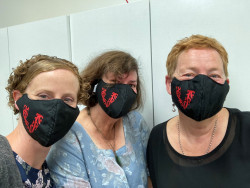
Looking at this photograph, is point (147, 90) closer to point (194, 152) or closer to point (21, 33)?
point (194, 152)

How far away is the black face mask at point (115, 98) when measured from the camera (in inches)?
41.2

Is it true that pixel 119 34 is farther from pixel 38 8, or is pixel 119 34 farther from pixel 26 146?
pixel 38 8

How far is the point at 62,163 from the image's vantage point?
0.94 m

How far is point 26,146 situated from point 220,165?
0.76 meters

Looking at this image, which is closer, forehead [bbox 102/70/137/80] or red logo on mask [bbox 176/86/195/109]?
red logo on mask [bbox 176/86/195/109]

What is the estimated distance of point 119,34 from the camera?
130 cm

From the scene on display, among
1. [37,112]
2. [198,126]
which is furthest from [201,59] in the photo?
[37,112]

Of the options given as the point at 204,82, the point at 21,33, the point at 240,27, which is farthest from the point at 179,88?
the point at 21,33

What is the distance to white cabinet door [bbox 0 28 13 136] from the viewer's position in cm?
168

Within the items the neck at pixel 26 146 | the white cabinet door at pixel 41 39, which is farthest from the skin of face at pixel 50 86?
the white cabinet door at pixel 41 39

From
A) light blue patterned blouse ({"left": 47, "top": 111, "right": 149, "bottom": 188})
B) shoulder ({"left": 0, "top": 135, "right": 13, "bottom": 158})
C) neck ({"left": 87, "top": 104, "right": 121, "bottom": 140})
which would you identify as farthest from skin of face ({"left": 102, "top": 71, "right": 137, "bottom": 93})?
shoulder ({"left": 0, "top": 135, "right": 13, "bottom": 158})

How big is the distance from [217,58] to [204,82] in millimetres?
136

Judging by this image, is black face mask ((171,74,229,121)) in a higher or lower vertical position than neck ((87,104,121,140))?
higher

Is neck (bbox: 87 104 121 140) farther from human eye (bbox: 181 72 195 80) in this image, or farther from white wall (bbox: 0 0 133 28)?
white wall (bbox: 0 0 133 28)
